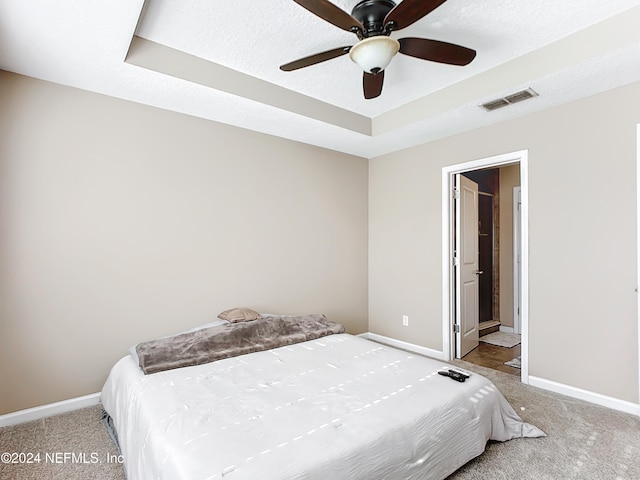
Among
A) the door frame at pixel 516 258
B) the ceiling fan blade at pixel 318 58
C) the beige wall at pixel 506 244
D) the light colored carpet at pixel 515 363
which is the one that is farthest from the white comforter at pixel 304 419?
the beige wall at pixel 506 244

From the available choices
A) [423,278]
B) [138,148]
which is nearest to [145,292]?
[138,148]

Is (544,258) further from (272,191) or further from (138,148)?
(138,148)

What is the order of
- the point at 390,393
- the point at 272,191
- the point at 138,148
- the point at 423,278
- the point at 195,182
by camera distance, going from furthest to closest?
the point at 423,278 → the point at 272,191 → the point at 195,182 → the point at 138,148 → the point at 390,393

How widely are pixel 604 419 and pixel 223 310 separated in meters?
3.08

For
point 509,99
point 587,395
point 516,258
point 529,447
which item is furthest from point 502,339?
point 509,99

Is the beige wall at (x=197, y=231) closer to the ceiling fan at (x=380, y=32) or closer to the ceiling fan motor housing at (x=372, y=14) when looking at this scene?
the ceiling fan at (x=380, y=32)

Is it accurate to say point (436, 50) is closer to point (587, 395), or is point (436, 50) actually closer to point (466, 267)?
point (466, 267)

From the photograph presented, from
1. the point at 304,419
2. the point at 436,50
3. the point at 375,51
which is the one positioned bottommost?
the point at 304,419

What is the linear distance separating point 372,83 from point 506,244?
3698mm

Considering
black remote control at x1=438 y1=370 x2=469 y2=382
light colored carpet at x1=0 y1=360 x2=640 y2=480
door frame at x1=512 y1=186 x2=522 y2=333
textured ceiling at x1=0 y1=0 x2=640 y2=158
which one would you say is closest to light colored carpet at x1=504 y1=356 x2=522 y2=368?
light colored carpet at x1=0 y1=360 x2=640 y2=480

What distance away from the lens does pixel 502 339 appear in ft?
14.9

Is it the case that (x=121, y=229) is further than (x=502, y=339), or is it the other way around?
(x=502, y=339)

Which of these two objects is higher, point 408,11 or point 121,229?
point 408,11

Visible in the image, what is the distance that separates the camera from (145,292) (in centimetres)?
286
